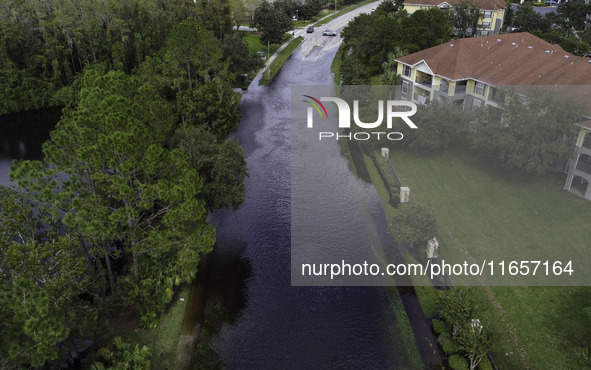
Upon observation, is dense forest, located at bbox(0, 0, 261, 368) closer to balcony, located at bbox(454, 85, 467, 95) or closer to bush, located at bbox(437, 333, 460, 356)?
bush, located at bbox(437, 333, 460, 356)

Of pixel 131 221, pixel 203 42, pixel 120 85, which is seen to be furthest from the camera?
pixel 203 42

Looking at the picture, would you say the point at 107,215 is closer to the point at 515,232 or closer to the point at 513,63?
the point at 515,232

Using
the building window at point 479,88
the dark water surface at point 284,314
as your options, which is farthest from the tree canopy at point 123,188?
the building window at point 479,88

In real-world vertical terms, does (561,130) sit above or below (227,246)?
above

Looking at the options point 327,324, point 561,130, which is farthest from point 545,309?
point 561,130

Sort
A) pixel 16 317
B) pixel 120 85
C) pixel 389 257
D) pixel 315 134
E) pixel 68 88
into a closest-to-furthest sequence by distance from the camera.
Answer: pixel 16 317
pixel 120 85
pixel 389 257
pixel 315 134
pixel 68 88

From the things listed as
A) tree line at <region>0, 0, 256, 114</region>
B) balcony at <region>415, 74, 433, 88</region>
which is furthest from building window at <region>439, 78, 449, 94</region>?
tree line at <region>0, 0, 256, 114</region>

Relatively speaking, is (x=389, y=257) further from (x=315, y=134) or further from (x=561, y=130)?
(x=315, y=134)
